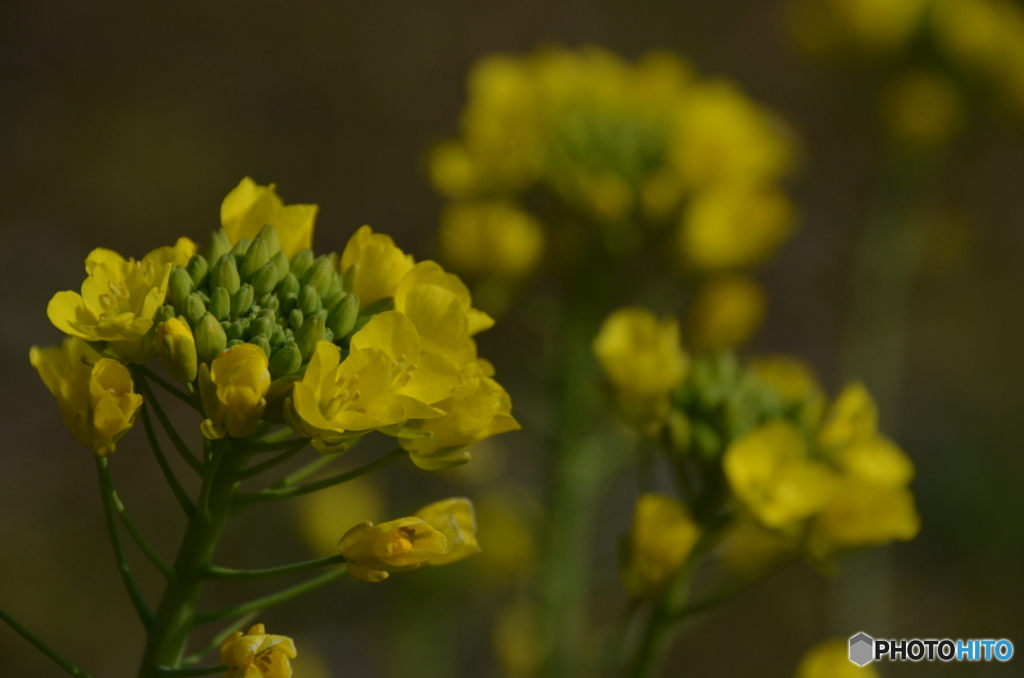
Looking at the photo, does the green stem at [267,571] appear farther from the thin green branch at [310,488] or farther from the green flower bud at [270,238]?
the green flower bud at [270,238]

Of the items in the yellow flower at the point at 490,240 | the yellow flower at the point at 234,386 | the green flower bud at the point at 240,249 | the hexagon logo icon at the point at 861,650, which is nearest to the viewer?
the yellow flower at the point at 234,386

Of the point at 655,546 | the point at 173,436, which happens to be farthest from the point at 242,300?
the point at 655,546

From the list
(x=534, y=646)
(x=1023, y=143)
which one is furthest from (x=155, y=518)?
(x=1023, y=143)

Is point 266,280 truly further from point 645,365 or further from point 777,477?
point 777,477

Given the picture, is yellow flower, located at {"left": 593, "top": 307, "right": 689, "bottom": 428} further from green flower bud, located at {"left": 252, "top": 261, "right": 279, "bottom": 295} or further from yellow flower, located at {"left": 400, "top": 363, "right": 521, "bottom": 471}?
green flower bud, located at {"left": 252, "top": 261, "right": 279, "bottom": 295}

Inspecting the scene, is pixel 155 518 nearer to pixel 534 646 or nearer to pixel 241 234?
pixel 534 646

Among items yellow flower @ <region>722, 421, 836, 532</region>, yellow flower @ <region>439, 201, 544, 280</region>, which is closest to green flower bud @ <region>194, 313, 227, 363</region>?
yellow flower @ <region>722, 421, 836, 532</region>

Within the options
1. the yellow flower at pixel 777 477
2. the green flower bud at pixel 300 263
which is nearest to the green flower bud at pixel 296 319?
the green flower bud at pixel 300 263
